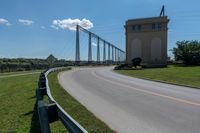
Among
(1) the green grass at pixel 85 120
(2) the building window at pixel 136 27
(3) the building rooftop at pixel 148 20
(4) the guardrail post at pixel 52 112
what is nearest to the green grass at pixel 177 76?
(1) the green grass at pixel 85 120

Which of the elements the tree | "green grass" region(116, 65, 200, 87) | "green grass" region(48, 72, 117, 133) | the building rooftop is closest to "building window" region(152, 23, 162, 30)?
the building rooftop

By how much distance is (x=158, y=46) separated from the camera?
58938 millimetres

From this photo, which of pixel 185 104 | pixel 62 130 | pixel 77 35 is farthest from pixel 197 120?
pixel 77 35

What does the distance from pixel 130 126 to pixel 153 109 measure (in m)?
2.53

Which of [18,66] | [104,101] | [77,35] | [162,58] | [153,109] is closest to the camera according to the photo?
[153,109]

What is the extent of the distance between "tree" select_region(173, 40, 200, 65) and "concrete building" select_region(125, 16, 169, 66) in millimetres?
4426

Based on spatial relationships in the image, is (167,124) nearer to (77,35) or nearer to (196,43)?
(196,43)

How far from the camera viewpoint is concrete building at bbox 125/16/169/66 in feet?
193

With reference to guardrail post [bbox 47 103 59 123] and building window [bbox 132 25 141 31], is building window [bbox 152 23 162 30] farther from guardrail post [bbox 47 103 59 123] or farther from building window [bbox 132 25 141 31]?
guardrail post [bbox 47 103 59 123]

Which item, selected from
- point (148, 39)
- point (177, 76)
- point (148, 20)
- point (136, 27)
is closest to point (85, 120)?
point (177, 76)

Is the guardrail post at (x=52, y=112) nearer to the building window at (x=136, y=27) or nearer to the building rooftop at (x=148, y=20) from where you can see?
the building rooftop at (x=148, y=20)

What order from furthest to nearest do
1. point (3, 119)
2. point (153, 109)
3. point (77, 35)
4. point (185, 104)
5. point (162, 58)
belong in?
point (77, 35) → point (162, 58) → point (185, 104) → point (153, 109) → point (3, 119)

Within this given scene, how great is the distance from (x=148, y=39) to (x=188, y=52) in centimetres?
894

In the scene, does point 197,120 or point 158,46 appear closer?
point 197,120
